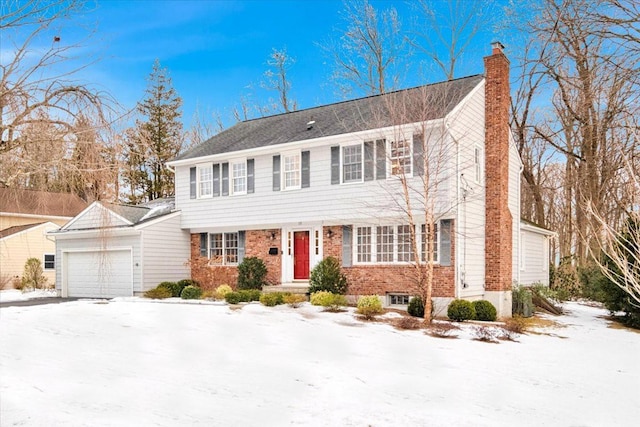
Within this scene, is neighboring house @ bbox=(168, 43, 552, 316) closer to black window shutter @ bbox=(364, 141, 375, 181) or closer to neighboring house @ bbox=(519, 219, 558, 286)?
black window shutter @ bbox=(364, 141, 375, 181)

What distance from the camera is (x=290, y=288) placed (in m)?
18.5

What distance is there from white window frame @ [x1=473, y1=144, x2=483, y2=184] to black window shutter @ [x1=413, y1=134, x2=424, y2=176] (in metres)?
2.31

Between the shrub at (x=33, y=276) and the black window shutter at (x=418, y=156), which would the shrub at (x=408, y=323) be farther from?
the shrub at (x=33, y=276)

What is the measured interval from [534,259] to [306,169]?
1129cm

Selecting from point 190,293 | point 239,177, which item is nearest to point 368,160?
point 239,177

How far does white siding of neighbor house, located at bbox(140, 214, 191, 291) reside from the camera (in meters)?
20.3

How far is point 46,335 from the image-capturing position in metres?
10.5

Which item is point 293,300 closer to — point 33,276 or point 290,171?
point 290,171

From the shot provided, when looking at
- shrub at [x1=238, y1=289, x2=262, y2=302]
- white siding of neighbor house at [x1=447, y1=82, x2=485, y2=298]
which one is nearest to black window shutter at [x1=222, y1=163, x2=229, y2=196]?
shrub at [x1=238, y1=289, x2=262, y2=302]

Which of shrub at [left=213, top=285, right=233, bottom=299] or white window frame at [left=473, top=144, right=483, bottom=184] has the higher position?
white window frame at [left=473, top=144, right=483, bottom=184]

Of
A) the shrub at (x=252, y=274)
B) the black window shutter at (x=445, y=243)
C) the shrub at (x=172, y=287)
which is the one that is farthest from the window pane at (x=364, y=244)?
the shrub at (x=172, y=287)

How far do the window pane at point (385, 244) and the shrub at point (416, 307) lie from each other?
2.04 m

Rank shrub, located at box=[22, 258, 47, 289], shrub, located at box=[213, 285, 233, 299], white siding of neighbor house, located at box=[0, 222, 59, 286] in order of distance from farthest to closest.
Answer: white siding of neighbor house, located at box=[0, 222, 59, 286]
shrub, located at box=[22, 258, 47, 289]
shrub, located at box=[213, 285, 233, 299]

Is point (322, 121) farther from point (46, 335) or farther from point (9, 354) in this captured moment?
point (9, 354)
